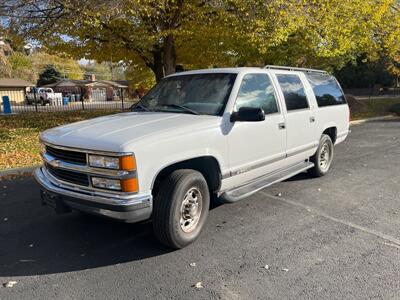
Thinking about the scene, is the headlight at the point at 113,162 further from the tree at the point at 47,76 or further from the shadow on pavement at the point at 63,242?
the tree at the point at 47,76

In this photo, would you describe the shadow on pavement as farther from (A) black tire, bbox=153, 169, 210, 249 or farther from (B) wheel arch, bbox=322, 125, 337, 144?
(B) wheel arch, bbox=322, 125, 337, 144

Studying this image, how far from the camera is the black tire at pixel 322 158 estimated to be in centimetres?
677

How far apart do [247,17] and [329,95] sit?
5.69m

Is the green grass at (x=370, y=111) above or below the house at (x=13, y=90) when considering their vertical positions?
below

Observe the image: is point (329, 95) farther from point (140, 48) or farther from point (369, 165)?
point (140, 48)

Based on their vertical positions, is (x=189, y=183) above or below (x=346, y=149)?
above

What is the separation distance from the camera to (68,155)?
398 cm

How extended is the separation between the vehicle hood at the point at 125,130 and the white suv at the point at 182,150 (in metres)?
0.01

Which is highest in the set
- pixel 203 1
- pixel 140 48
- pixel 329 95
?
pixel 203 1

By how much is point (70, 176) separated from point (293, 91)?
140 inches

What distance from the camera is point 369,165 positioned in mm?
8086

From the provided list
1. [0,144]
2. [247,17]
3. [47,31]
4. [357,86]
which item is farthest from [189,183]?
[357,86]

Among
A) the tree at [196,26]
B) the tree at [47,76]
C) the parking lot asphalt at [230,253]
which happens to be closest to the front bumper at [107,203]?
the parking lot asphalt at [230,253]

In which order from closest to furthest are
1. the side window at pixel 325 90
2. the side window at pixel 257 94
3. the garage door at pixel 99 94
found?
the side window at pixel 257 94 → the side window at pixel 325 90 → the garage door at pixel 99 94
